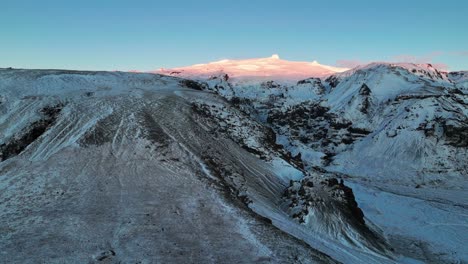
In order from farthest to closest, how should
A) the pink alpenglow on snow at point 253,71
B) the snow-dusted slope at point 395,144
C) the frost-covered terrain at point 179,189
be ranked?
the pink alpenglow on snow at point 253,71
the snow-dusted slope at point 395,144
the frost-covered terrain at point 179,189

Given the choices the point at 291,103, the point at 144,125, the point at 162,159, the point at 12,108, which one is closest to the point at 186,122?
the point at 144,125

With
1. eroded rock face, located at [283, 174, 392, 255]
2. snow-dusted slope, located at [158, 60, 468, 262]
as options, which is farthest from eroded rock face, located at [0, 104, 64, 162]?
snow-dusted slope, located at [158, 60, 468, 262]

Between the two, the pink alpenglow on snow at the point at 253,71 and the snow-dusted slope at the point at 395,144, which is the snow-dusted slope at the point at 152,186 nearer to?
the snow-dusted slope at the point at 395,144

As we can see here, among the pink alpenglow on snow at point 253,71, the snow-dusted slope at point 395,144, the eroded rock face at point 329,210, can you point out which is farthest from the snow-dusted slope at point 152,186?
the pink alpenglow on snow at point 253,71

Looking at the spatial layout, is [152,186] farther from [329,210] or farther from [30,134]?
[30,134]

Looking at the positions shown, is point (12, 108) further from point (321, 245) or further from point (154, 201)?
point (321, 245)
